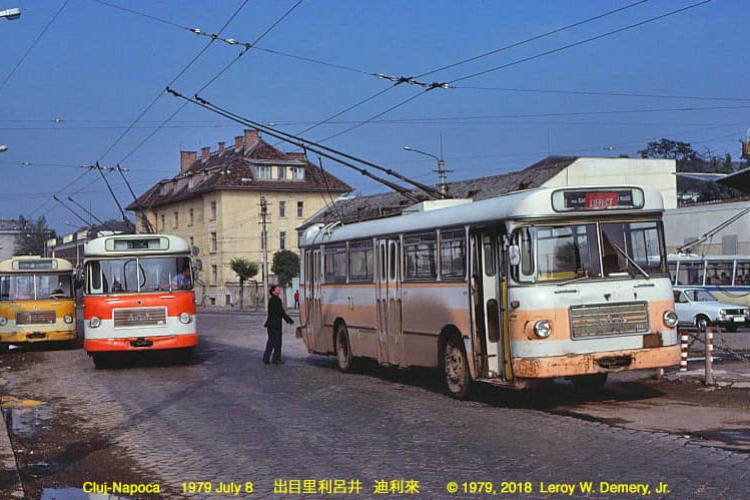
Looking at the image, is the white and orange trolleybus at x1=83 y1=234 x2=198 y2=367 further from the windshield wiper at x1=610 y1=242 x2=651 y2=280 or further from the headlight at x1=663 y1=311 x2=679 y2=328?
the headlight at x1=663 y1=311 x2=679 y2=328

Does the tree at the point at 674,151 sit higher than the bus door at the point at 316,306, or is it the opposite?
the tree at the point at 674,151

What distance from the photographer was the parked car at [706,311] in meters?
35.1

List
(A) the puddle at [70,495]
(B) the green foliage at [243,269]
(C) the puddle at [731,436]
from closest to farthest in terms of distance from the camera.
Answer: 1. (A) the puddle at [70,495]
2. (C) the puddle at [731,436]
3. (B) the green foliage at [243,269]

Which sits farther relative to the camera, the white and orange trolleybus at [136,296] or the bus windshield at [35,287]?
the bus windshield at [35,287]

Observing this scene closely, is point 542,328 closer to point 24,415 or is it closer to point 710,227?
point 24,415

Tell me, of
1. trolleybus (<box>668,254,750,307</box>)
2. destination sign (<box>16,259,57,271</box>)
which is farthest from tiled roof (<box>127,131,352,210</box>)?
destination sign (<box>16,259,57,271</box>)

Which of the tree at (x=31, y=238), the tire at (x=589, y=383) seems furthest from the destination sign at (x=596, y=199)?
the tree at (x=31, y=238)

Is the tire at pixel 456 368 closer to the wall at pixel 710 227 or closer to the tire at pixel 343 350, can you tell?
the tire at pixel 343 350

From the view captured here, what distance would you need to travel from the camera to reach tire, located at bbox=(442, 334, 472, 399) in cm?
1505

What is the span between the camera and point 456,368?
1542 centimetres

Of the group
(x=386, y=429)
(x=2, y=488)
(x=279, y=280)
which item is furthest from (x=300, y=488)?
(x=279, y=280)

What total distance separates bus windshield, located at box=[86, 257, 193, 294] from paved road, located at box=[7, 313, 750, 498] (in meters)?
2.94

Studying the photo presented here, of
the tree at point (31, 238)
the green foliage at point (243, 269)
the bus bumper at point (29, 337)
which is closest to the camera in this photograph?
the bus bumper at point (29, 337)

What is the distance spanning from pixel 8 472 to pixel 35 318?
20469 millimetres
